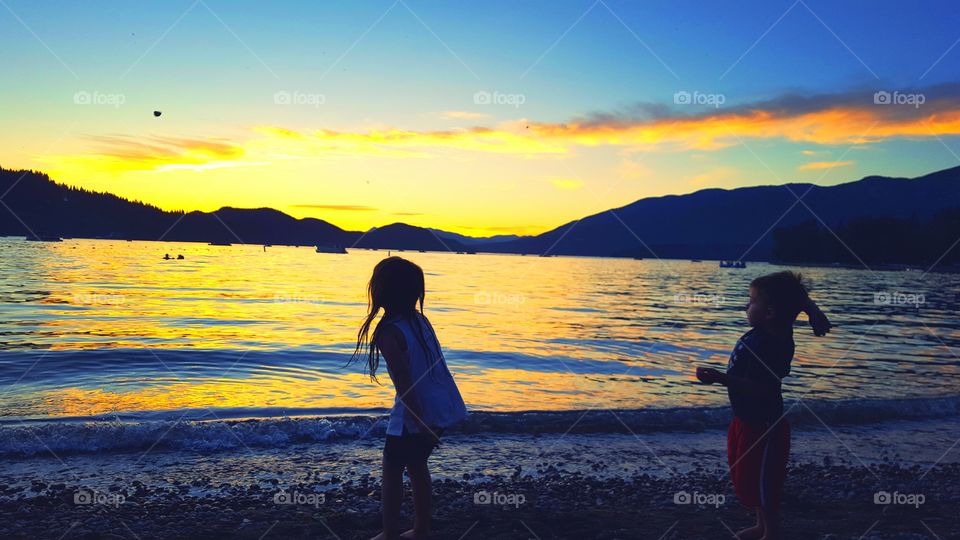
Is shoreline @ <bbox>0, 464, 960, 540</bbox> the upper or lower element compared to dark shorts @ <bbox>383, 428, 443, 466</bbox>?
lower

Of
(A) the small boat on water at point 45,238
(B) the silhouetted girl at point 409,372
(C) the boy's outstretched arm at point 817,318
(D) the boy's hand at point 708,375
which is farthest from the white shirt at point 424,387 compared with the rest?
(A) the small boat on water at point 45,238

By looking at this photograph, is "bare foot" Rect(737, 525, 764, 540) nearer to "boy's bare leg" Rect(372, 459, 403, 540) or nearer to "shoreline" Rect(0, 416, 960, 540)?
"shoreline" Rect(0, 416, 960, 540)

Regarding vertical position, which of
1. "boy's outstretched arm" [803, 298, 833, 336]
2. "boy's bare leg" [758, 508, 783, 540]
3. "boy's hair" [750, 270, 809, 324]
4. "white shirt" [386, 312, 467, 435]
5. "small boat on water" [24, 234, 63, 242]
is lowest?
"boy's bare leg" [758, 508, 783, 540]

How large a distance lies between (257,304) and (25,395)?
828 inches

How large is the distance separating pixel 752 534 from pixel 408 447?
3208mm

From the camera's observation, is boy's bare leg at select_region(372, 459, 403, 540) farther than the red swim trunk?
No

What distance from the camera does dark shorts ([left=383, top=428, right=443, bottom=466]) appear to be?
4.95 metres

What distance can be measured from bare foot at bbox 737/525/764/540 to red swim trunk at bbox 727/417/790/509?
18.5 inches

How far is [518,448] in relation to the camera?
9742 mm

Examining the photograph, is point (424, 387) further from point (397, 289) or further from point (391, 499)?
point (391, 499)

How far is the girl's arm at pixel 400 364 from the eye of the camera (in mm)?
4785

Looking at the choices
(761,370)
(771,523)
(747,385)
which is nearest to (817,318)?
(761,370)

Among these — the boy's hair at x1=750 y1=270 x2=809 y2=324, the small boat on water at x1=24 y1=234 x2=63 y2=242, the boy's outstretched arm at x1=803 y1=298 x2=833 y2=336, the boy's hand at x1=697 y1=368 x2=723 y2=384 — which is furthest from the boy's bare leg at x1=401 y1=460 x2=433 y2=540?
the small boat on water at x1=24 y1=234 x2=63 y2=242

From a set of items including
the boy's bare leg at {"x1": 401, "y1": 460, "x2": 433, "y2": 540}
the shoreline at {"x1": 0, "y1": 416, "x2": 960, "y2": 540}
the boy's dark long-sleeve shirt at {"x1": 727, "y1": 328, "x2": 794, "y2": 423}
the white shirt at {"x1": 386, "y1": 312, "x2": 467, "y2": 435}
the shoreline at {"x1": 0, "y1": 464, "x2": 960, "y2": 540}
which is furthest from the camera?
the shoreline at {"x1": 0, "y1": 416, "x2": 960, "y2": 540}
